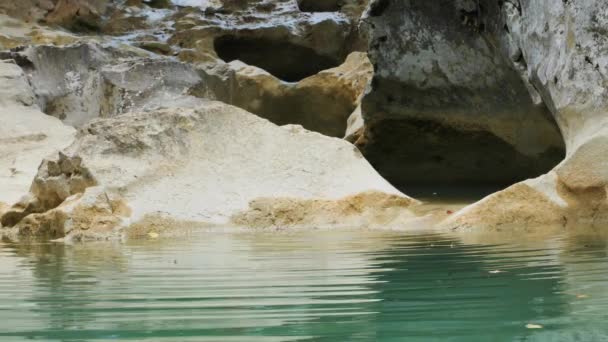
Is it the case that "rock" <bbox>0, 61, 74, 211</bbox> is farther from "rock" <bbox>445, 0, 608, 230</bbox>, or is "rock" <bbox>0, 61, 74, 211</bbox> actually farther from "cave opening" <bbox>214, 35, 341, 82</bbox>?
"cave opening" <bbox>214, 35, 341, 82</bbox>

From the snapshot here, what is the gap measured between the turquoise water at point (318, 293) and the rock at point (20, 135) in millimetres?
3992

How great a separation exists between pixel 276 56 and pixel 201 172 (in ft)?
35.5

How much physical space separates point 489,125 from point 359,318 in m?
8.69

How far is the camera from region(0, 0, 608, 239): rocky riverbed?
23.0ft

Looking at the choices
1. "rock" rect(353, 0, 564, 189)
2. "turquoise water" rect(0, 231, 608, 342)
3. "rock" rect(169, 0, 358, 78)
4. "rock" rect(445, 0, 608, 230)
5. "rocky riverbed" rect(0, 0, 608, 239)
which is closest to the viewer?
"turquoise water" rect(0, 231, 608, 342)

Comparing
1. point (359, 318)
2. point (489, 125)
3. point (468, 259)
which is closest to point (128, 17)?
point (489, 125)

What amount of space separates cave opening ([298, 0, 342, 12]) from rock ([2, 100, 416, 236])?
10.5 meters

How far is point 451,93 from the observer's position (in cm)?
1098

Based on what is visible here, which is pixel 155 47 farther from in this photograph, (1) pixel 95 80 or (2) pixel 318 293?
(2) pixel 318 293

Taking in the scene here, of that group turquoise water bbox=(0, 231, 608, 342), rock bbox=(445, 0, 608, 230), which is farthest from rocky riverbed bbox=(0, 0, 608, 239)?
turquoise water bbox=(0, 231, 608, 342)

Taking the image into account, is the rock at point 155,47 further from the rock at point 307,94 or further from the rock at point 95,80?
the rock at point 95,80

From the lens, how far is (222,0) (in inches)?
719

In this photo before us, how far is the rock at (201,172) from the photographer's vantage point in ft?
23.3

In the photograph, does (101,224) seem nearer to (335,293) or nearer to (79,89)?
(335,293)
